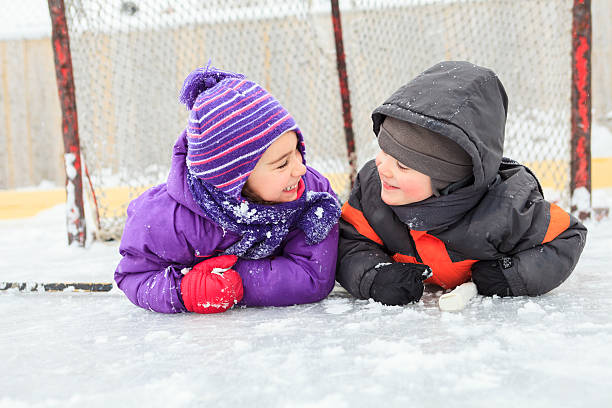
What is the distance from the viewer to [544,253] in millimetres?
1345

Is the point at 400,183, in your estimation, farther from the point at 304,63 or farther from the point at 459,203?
the point at 304,63

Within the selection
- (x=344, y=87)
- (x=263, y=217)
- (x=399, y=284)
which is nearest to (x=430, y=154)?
(x=399, y=284)

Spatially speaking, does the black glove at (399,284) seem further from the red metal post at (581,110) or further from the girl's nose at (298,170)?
the red metal post at (581,110)

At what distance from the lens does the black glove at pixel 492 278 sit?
4.40ft

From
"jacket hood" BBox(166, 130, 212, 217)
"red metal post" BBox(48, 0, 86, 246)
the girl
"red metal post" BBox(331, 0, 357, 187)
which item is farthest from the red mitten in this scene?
"red metal post" BBox(331, 0, 357, 187)

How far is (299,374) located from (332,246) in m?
0.58

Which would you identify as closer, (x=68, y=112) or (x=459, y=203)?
(x=459, y=203)

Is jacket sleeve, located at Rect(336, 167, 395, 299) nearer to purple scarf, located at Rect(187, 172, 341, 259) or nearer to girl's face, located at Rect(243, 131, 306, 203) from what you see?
purple scarf, located at Rect(187, 172, 341, 259)

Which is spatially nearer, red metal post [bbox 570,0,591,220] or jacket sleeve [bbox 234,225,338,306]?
jacket sleeve [bbox 234,225,338,306]

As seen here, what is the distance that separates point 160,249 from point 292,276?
334 mm

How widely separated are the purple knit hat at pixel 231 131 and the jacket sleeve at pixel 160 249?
0.39 feet

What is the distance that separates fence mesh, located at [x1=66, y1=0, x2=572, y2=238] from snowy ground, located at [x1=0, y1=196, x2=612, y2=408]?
1.42 meters

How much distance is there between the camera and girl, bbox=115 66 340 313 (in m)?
1.30

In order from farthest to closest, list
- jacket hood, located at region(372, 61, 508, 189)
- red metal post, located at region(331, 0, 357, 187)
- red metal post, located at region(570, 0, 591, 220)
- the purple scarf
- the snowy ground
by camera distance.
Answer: red metal post, located at region(331, 0, 357, 187)
red metal post, located at region(570, 0, 591, 220)
the purple scarf
jacket hood, located at region(372, 61, 508, 189)
the snowy ground
